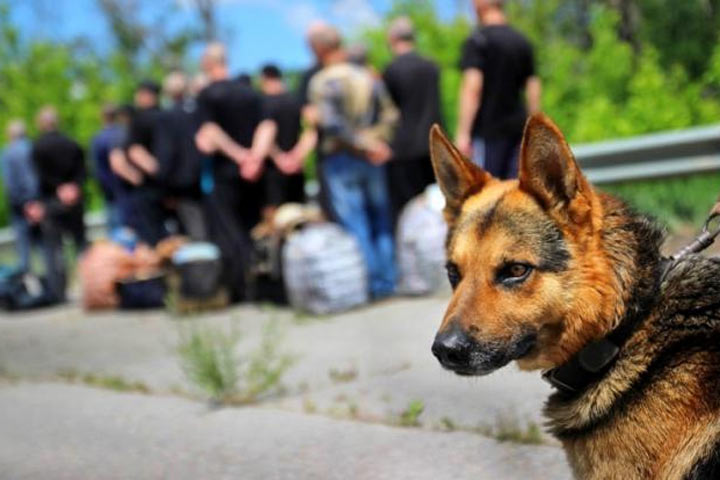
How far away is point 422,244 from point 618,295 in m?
5.71

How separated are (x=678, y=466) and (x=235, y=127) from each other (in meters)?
7.83

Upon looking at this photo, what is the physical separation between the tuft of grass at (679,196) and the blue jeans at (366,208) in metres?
2.24

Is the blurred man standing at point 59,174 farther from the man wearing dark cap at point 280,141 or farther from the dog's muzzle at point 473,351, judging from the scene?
the dog's muzzle at point 473,351

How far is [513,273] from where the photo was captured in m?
3.12

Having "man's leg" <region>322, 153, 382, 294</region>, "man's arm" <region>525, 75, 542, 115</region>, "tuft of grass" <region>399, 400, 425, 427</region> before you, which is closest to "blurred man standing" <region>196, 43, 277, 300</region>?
"man's leg" <region>322, 153, 382, 294</region>

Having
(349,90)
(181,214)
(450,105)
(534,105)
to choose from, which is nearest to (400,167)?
(349,90)

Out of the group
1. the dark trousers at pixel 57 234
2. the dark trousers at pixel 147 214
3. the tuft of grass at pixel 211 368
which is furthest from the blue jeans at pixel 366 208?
the dark trousers at pixel 57 234

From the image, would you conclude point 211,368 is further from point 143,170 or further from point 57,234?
point 57,234

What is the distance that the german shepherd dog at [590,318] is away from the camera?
280 centimetres

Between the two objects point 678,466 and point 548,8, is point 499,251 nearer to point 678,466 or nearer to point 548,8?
point 678,466

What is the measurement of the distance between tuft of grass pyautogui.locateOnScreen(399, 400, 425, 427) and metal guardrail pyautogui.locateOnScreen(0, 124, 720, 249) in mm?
4953

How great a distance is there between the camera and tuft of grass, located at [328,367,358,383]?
610cm

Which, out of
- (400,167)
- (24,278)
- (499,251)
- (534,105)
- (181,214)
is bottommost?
(24,278)

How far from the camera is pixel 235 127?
9969 mm
